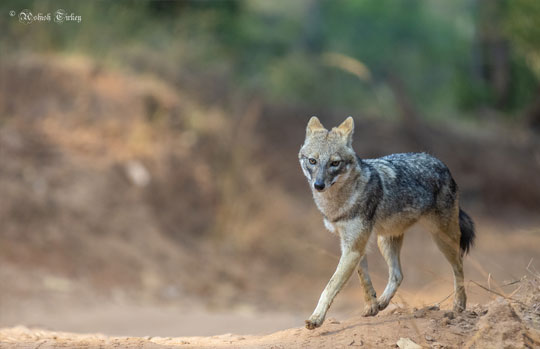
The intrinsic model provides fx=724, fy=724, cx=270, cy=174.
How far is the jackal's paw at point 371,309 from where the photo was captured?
666 centimetres

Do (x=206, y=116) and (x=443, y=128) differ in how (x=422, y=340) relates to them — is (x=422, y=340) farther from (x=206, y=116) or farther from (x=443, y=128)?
(x=443, y=128)

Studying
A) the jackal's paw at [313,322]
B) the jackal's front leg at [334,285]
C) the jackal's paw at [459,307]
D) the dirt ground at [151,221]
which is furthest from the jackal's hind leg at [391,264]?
the dirt ground at [151,221]

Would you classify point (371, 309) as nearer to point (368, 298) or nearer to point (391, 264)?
point (368, 298)

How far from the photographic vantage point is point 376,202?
6.59 meters

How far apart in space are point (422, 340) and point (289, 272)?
1083 centimetres

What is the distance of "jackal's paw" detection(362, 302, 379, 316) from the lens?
666 centimetres

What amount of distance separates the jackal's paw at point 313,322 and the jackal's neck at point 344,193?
104 centimetres

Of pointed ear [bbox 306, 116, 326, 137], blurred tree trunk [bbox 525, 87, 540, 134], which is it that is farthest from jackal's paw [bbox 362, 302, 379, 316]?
blurred tree trunk [bbox 525, 87, 540, 134]

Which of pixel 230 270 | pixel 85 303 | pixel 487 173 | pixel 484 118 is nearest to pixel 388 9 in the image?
pixel 484 118

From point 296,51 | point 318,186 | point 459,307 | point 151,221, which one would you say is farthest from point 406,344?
point 296,51

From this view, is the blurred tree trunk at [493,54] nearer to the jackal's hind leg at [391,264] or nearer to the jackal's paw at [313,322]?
the jackal's hind leg at [391,264]

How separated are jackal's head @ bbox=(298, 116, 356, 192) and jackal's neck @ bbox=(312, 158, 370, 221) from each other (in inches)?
2.2

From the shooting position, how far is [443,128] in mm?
24359

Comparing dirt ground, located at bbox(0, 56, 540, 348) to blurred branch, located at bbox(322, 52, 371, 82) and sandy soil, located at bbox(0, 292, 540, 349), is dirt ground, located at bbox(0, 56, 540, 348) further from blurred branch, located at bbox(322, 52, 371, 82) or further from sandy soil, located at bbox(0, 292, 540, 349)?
sandy soil, located at bbox(0, 292, 540, 349)
